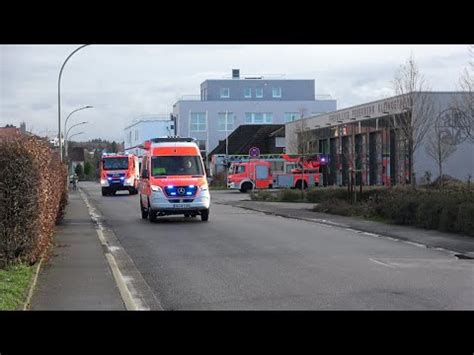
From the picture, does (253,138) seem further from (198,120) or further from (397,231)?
(397,231)

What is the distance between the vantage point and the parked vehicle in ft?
173

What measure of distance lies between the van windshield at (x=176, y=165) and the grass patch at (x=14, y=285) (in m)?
12.4

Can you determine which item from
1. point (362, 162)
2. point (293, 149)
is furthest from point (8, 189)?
point (293, 149)

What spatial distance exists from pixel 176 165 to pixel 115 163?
29.5 meters

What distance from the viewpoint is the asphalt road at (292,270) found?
33.3 ft

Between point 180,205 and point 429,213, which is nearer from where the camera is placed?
point 429,213

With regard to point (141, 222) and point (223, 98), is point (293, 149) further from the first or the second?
point (141, 222)

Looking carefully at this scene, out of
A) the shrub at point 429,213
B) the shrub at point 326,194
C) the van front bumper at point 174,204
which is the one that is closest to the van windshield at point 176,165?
the van front bumper at point 174,204

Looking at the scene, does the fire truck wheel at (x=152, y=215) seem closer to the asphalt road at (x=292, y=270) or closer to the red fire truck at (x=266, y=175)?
the asphalt road at (x=292, y=270)

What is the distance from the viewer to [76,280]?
38.5 feet

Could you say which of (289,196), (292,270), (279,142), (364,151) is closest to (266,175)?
(364,151)

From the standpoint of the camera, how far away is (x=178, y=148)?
81.9 feet
